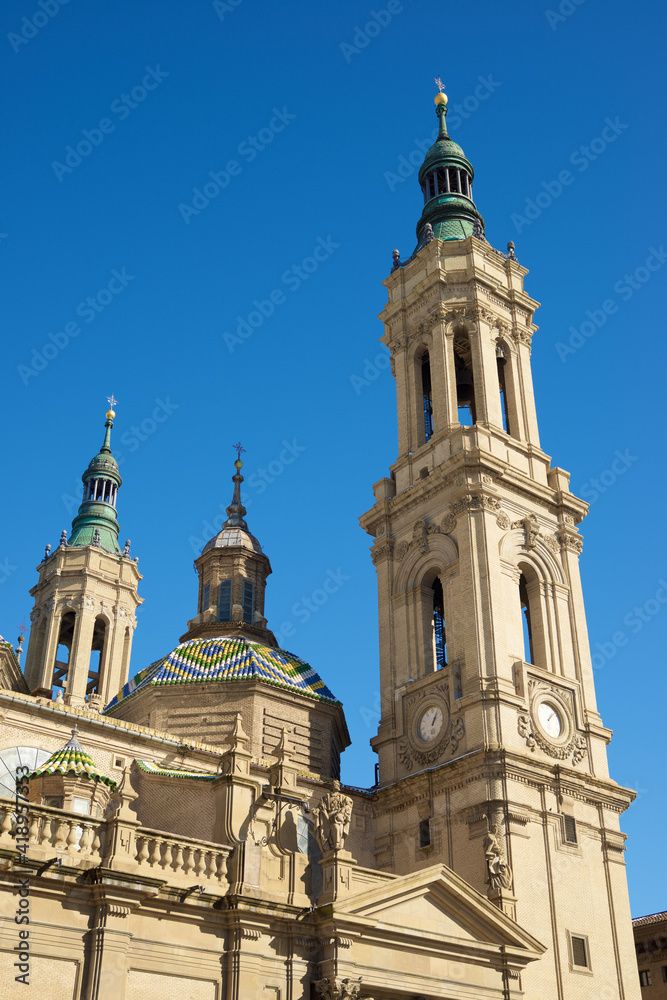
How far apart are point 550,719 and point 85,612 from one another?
2697 cm

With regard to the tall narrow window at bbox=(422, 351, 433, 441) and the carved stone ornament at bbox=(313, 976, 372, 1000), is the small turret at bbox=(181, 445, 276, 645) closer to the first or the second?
the tall narrow window at bbox=(422, 351, 433, 441)

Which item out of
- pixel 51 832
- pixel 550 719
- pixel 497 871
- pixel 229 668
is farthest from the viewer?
pixel 229 668

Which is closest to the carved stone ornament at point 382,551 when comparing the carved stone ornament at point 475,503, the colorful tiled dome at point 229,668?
the carved stone ornament at point 475,503

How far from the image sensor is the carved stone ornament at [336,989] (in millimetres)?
19266

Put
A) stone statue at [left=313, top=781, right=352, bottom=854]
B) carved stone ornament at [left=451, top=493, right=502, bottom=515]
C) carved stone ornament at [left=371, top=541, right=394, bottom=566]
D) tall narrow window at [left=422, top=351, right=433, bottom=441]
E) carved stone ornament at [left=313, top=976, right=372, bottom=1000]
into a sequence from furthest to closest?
tall narrow window at [left=422, top=351, right=433, bottom=441], carved stone ornament at [left=371, top=541, right=394, bottom=566], carved stone ornament at [left=451, top=493, right=502, bottom=515], stone statue at [left=313, top=781, right=352, bottom=854], carved stone ornament at [left=313, top=976, right=372, bottom=1000]

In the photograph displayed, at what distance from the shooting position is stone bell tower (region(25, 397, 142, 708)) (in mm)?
51938

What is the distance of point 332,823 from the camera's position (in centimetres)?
2130

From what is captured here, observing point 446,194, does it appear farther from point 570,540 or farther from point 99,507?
point 99,507

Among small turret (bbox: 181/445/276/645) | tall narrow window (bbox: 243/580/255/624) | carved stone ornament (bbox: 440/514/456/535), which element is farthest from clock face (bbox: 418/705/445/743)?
tall narrow window (bbox: 243/580/255/624)

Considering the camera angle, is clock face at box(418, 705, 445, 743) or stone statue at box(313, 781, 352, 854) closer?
stone statue at box(313, 781, 352, 854)

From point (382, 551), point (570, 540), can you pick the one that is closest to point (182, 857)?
point (382, 551)

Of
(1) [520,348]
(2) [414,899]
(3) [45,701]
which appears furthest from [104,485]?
(2) [414,899]

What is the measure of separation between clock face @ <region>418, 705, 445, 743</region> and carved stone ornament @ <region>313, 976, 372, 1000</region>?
1461cm

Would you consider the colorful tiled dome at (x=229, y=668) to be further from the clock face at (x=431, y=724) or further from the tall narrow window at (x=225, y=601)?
the tall narrow window at (x=225, y=601)
